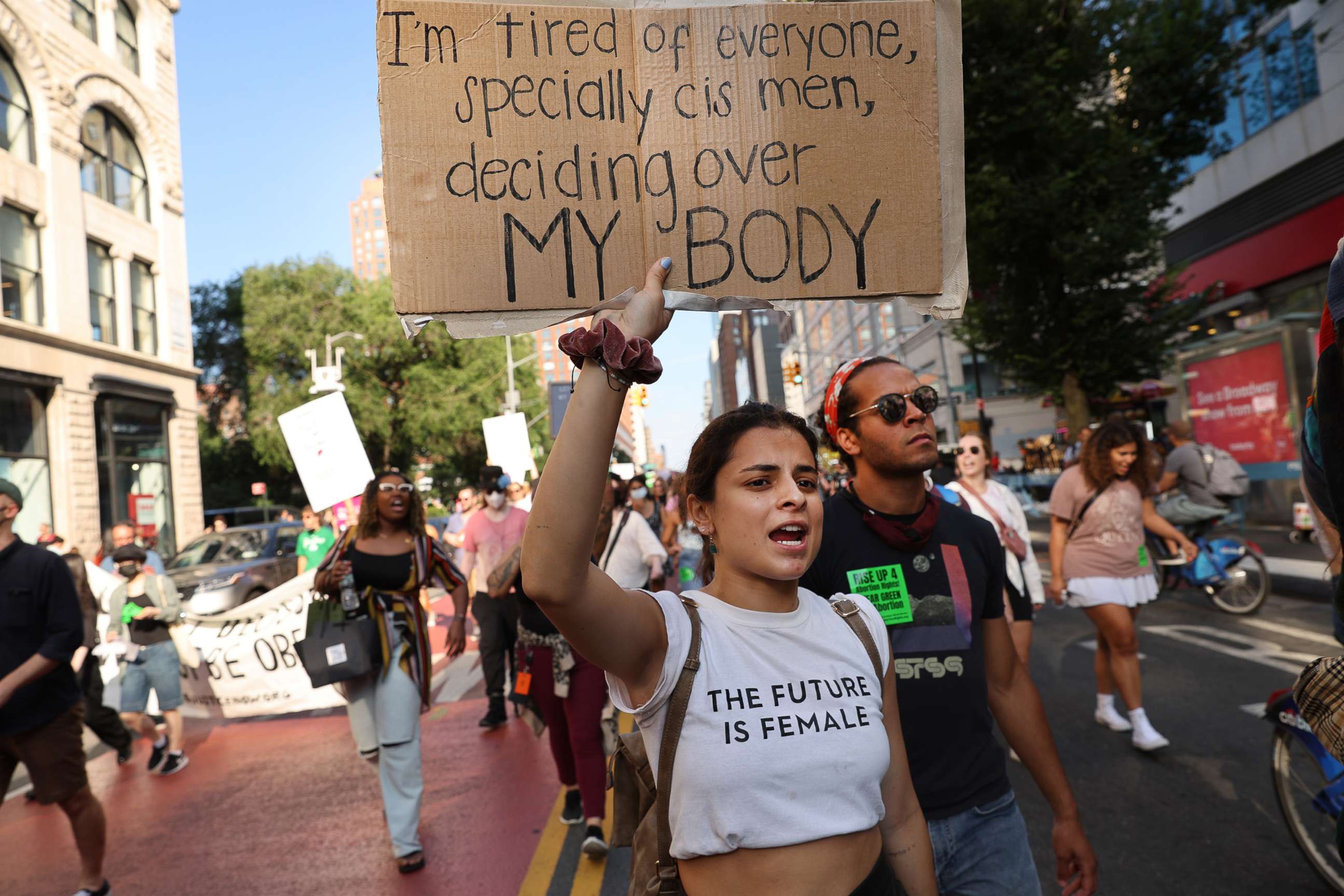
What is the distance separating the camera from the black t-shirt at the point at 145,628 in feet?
23.4

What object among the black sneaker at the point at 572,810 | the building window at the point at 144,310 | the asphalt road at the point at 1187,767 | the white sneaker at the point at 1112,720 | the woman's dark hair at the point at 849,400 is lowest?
the black sneaker at the point at 572,810

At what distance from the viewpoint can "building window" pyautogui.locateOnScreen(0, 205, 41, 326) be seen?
19.8 metres

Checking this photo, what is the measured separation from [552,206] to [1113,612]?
4.88m

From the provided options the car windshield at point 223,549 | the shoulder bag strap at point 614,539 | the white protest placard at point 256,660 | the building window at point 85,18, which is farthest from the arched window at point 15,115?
the shoulder bag strap at point 614,539

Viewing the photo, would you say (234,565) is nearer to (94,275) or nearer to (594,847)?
(94,275)

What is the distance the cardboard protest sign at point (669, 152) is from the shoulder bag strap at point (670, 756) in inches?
28.8

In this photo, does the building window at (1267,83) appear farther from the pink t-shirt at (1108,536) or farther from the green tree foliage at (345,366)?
the green tree foliage at (345,366)

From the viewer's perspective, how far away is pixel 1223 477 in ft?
33.7

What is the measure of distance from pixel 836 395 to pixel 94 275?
2529cm

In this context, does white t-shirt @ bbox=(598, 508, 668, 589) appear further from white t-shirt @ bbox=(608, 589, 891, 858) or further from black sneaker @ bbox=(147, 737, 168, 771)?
white t-shirt @ bbox=(608, 589, 891, 858)

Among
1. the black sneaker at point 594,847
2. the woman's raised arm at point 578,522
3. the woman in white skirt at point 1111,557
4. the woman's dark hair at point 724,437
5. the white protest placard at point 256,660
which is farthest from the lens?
the white protest placard at point 256,660

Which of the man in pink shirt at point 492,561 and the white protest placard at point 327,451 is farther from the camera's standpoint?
the man in pink shirt at point 492,561

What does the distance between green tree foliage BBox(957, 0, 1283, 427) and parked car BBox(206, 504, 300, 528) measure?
1723 centimetres

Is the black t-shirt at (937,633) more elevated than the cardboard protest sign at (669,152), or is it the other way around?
the cardboard protest sign at (669,152)
